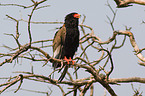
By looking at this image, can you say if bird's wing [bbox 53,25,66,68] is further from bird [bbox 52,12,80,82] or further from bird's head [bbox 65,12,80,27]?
bird's head [bbox 65,12,80,27]

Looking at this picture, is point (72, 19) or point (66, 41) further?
point (72, 19)

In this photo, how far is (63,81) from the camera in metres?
4.28

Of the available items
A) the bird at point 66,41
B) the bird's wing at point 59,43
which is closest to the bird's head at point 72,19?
the bird at point 66,41

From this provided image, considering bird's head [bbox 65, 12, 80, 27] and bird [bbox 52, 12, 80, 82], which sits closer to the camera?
bird [bbox 52, 12, 80, 82]

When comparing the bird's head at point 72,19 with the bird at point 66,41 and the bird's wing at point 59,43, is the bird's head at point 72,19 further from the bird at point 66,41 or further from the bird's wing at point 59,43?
the bird's wing at point 59,43

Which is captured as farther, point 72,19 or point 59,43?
point 72,19

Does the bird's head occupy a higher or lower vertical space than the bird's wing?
higher

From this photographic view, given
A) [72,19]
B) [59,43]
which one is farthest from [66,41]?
[72,19]

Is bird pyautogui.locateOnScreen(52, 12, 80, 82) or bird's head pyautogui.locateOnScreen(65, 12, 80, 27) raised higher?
bird's head pyautogui.locateOnScreen(65, 12, 80, 27)

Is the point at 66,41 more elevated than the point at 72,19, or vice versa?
the point at 72,19

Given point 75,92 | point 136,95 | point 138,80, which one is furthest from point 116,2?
point 75,92

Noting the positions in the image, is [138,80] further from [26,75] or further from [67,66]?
[26,75]

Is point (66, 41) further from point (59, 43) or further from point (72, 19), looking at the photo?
point (72, 19)

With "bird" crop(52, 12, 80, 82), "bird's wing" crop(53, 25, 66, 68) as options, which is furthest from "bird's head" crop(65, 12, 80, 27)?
"bird's wing" crop(53, 25, 66, 68)
